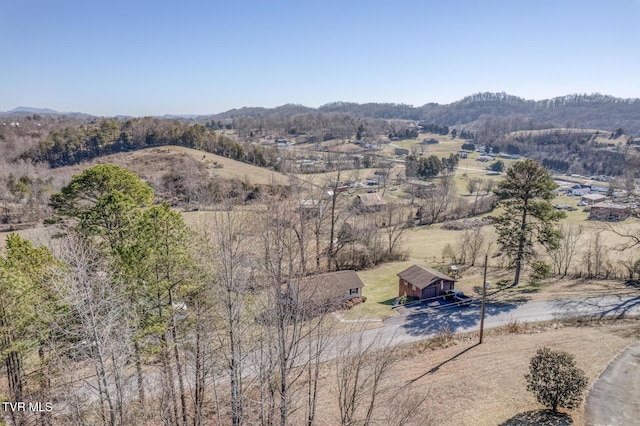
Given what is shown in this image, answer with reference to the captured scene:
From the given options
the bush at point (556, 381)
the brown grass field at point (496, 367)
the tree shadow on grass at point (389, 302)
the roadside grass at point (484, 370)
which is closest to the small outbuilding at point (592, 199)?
the roadside grass at point (484, 370)

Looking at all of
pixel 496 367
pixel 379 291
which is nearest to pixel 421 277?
pixel 379 291

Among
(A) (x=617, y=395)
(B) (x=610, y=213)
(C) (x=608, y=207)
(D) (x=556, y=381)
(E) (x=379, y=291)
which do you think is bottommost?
(E) (x=379, y=291)

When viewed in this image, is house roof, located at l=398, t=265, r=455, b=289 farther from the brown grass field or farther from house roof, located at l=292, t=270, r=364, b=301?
the brown grass field

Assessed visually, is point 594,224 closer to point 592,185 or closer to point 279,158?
point 592,185

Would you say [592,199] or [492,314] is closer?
[492,314]

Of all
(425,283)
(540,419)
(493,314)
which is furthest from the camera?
(425,283)

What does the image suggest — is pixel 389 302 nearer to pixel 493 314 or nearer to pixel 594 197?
pixel 493 314

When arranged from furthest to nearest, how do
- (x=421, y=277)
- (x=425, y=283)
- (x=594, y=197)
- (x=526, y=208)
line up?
(x=594, y=197) → (x=421, y=277) → (x=425, y=283) → (x=526, y=208)

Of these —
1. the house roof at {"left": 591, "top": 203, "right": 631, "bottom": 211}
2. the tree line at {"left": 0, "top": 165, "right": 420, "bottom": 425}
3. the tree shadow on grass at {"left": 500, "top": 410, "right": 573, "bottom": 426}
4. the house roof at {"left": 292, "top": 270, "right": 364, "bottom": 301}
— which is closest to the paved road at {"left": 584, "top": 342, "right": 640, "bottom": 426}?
the tree shadow on grass at {"left": 500, "top": 410, "right": 573, "bottom": 426}
